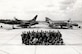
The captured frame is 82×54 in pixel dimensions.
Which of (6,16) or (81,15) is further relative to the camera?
(6,16)

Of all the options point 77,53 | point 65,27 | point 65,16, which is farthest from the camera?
point 65,27

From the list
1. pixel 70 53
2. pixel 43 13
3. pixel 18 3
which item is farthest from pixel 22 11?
pixel 70 53

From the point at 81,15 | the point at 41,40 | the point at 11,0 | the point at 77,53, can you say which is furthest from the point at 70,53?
the point at 11,0

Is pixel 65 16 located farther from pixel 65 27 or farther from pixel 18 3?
pixel 18 3

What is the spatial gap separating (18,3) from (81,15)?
3119mm

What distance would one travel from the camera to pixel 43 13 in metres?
7.41

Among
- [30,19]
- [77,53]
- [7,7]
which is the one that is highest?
[7,7]

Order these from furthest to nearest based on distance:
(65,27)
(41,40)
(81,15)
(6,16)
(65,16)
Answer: (65,27)
(65,16)
(6,16)
(81,15)
(41,40)

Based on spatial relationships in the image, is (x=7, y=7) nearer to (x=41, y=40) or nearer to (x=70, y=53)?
(x=41, y=40)

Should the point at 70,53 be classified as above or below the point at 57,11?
below

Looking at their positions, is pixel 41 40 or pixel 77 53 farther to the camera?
pixel 41 40

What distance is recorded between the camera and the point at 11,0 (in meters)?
7.11

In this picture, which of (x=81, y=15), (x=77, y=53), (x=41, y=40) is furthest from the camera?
(x=81, y=15)

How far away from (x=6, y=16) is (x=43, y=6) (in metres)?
1.93
